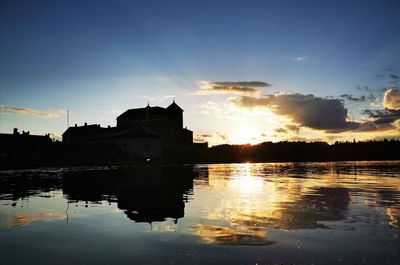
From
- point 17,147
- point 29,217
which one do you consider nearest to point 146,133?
point 17,147

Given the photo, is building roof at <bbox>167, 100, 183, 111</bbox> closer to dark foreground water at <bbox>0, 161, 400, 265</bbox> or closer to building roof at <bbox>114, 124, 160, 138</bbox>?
building roof at <bbox>114, 124, 160, 138</bbox>

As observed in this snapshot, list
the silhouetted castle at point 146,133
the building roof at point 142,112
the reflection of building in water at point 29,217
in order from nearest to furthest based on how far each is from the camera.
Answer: the reflection of building in water at point 29,217 → the silhouetted castle at point 146,133 → the building roof at point 142,112

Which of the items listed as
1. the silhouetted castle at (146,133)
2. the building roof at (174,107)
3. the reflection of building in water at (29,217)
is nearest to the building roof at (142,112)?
the silhouetted castle at (146,133)

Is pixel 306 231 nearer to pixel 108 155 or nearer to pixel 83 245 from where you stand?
pixel 83 245

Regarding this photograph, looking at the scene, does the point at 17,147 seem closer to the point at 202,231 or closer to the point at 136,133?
the point at 136,133

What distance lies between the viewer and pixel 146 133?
102562 millimetres

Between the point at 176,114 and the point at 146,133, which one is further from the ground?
the point at 176,114

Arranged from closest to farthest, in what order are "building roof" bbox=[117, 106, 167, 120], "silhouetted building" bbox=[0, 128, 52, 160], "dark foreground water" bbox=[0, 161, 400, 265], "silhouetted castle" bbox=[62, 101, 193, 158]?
"dark foreground water" bbox=[0, 161, 400, 265] → "silhouetted building" bbox=[0, 128, 52, 160] → "silhouetted castle" bbox=[62, 101, 193, 158] → "building roof" bbox=[117, 106, 167, 120]

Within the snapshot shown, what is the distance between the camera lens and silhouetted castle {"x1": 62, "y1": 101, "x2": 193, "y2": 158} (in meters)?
101

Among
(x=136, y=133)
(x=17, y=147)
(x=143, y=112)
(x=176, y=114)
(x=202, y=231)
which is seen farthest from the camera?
(x=176, y=114)

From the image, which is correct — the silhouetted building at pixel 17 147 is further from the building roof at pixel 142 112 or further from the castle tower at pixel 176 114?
the castle tower at pixel 176 114

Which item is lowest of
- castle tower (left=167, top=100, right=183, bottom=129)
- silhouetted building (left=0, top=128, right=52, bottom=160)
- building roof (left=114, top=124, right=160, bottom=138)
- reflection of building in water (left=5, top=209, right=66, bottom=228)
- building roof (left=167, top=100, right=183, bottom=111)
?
reflection of building in water (left=5, top=209, right=66, bottom=228)

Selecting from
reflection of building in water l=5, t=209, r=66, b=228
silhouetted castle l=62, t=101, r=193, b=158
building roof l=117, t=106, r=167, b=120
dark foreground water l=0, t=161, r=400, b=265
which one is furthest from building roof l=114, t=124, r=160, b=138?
reflection of building in water l=5, t=209, r=66, b=228

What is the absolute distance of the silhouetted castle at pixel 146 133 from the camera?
101 metres
